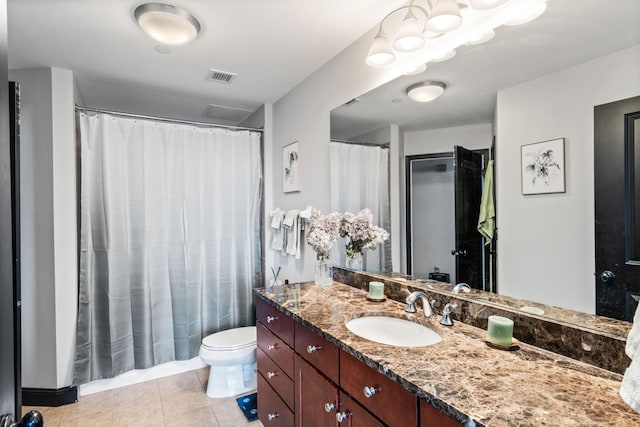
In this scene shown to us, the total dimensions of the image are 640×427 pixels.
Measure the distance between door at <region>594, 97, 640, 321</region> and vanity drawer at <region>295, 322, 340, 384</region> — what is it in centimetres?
91

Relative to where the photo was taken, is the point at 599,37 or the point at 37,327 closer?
the point at 599,37

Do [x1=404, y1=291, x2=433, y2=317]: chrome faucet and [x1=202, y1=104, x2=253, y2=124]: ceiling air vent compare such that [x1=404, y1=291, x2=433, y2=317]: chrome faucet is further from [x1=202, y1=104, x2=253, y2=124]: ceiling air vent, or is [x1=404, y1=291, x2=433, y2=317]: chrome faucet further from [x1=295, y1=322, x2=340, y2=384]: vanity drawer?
[x1=202, y1=104, x2=253, y2=124]: ceiling air vent

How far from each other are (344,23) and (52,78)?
2081 millimetres

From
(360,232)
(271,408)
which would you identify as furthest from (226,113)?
(271,408)

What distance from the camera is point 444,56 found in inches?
60.4

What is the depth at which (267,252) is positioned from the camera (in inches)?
123

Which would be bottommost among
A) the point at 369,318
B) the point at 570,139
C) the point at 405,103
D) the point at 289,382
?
the point at 289,382

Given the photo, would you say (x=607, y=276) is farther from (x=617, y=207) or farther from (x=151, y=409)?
(x=151, y=409)

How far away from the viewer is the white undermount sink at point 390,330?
1404 millimetres

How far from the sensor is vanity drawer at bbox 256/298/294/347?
1638 mm

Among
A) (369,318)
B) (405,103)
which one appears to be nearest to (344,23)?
(405,103)

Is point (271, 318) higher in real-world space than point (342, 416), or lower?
higher

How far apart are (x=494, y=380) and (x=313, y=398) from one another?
0.79 m

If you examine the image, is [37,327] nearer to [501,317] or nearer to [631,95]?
[501,317]
